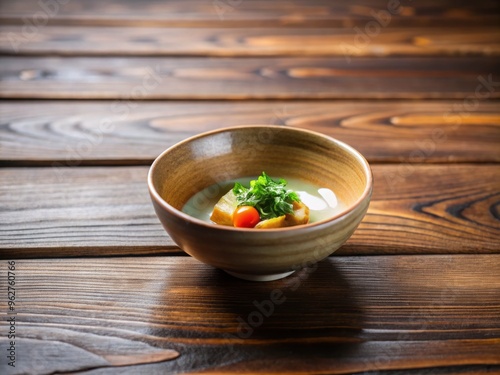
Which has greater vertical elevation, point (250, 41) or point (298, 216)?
point (298, 216)

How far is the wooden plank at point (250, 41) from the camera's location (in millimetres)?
1292

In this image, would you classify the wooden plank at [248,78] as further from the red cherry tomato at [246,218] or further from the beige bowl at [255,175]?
the red cherry tomato at [246,218]

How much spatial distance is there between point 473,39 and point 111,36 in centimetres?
91

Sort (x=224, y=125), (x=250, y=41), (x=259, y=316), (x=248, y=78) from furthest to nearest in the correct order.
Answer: (x=250, y=41), (x=248, y=78), (x=224, y=125), (x=259, y=316)

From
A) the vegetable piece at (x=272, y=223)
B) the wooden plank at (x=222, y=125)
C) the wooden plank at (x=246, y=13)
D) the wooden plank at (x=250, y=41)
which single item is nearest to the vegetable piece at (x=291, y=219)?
the vegetable piece at (x=272, y=223)

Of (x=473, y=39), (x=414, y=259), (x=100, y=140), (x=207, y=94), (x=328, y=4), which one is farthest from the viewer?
(x=328, y=4)

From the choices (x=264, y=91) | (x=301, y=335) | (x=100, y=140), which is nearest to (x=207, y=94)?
(x=264, y=91)

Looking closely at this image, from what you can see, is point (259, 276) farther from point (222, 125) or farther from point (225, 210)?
point (222, 125)

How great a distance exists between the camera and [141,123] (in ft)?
3.19

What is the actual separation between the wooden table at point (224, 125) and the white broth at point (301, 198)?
2.0 inches

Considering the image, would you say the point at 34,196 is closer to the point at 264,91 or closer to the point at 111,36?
the point at 264,91

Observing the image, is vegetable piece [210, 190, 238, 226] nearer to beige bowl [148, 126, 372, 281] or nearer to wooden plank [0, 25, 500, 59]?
beige bowl [148, 126, 372, 281]

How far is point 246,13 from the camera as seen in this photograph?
158cm

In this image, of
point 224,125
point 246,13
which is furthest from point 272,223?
point 246,13
